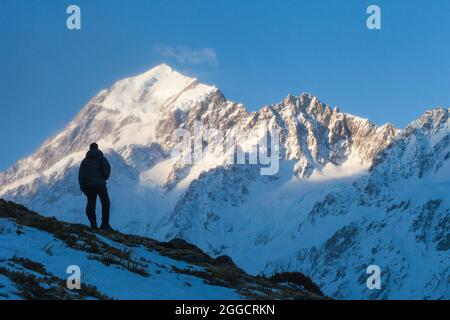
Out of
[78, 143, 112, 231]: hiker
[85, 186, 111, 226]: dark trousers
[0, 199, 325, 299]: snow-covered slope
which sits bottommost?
[0, 199, 325, 299]: snow-covered slope

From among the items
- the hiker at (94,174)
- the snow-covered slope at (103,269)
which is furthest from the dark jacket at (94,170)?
the snow-covered slope at (103,269)

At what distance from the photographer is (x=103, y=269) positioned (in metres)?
21.6

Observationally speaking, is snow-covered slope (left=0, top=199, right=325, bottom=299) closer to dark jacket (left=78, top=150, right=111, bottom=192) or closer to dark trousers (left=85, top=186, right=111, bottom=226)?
dark trousers (left=85, top=186, right=111, bottom=226)

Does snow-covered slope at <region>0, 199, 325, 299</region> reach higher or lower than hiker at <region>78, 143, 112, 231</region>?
lower

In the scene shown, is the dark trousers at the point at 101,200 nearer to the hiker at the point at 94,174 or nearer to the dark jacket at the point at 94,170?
the hiker at the point at 94,174

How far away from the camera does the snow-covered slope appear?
60.1 feet

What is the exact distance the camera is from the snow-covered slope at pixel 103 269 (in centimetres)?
1833

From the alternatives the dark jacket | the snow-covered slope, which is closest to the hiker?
the dark jacket

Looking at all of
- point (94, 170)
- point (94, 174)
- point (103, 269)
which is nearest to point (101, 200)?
point (94, 174)

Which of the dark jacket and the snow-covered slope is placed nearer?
the snow-covered slope
